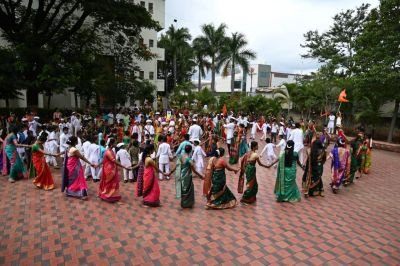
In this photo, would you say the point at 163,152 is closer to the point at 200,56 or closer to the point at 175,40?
the point at 200,56

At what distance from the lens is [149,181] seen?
6.14 metres

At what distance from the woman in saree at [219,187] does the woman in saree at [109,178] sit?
2193mm

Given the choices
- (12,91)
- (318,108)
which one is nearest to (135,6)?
(12,91)

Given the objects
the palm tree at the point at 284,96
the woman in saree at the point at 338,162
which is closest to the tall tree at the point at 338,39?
the palm tree at the point at 284,96

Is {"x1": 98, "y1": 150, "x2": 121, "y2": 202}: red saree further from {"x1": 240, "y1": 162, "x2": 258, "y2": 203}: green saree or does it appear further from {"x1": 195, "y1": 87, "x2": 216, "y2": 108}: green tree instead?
{"x1": 195, "y1": 87, "x2": 216, "y2": 108}: green tree

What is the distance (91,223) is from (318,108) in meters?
19.6

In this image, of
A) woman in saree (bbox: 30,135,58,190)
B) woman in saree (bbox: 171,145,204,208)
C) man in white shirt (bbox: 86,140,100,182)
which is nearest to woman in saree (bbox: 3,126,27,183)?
woman in saree (bbox: 30,135,58,190)

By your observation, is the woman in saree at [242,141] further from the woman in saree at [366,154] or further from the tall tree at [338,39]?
the tall tree at [338,39]

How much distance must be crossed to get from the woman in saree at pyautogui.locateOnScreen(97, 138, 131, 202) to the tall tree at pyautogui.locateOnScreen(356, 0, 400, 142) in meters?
14.2

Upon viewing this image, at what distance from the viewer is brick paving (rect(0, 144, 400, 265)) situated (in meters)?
4.41

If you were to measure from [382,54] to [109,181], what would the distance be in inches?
604

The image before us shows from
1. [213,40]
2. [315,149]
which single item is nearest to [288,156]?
[315,149]

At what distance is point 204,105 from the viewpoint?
27.8 meters

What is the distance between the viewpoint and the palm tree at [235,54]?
30.6m
